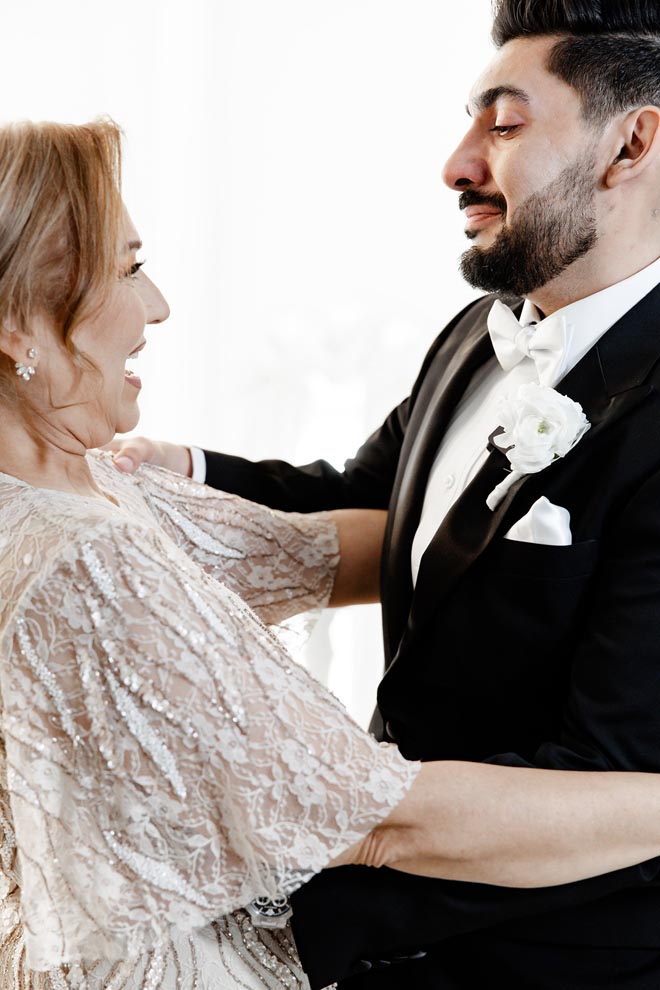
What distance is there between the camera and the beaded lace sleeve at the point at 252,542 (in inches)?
72.4

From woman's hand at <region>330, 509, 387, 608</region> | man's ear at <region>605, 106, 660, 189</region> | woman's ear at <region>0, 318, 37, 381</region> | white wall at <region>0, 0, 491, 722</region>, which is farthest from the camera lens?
white wall at <region>0, 0, 491, 722</region>

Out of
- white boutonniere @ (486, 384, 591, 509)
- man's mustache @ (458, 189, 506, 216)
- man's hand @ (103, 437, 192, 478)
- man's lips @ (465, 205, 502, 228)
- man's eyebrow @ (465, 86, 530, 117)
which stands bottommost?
man's hand @ (103, 437, 192, 478)

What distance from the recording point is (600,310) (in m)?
1.71

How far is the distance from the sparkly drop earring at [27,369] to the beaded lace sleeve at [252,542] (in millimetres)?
423

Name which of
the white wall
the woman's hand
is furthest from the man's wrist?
the white wall

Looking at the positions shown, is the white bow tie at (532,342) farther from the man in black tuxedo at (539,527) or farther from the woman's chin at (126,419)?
the woman's chin at (126,419)

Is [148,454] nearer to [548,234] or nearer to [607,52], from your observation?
[548,234]

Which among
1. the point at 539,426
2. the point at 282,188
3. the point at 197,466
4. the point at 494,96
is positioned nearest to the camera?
the point at 539,426

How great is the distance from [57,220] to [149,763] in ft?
2.17

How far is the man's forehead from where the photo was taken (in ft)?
5.73

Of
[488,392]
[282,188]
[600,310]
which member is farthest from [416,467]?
[282,188]

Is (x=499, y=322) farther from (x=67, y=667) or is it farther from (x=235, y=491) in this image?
(x=67, y=667)

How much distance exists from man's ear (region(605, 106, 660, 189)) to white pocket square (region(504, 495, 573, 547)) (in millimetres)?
547

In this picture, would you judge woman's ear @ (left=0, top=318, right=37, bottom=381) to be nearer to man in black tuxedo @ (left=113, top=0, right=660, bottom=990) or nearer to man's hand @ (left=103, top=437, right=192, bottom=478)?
man's hand @ (left=103, top=437, right=192, bottom=478)
